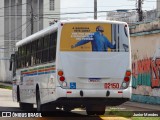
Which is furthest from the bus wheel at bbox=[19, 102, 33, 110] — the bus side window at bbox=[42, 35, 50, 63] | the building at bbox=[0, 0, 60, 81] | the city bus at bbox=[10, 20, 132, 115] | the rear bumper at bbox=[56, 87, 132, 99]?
the building at bbox=[0, 0, 60, 81]

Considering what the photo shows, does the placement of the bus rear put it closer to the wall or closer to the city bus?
the city bus

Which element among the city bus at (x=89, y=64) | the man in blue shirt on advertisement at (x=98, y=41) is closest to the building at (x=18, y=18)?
the city bus at (x=89, y=64)

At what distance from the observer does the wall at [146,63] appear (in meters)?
27.6

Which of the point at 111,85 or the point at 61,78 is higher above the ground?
the point at 61,78

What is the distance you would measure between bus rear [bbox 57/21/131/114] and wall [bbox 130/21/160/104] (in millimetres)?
10559

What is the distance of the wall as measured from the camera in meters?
27.6

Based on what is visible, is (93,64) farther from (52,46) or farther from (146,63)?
(146,63)

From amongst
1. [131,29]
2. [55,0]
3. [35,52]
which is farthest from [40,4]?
[35,52]

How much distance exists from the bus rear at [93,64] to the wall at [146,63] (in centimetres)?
1056

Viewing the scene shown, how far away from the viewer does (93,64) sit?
655 inches

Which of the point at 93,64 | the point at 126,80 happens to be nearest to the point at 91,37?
the point at 93,64

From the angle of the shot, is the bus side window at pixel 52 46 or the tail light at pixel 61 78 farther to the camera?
the bus side window at pixel 52 46

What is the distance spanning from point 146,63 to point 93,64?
12.7 m

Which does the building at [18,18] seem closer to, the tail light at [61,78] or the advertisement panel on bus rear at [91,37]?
the advertisement panel on bus rear at [91,37]
